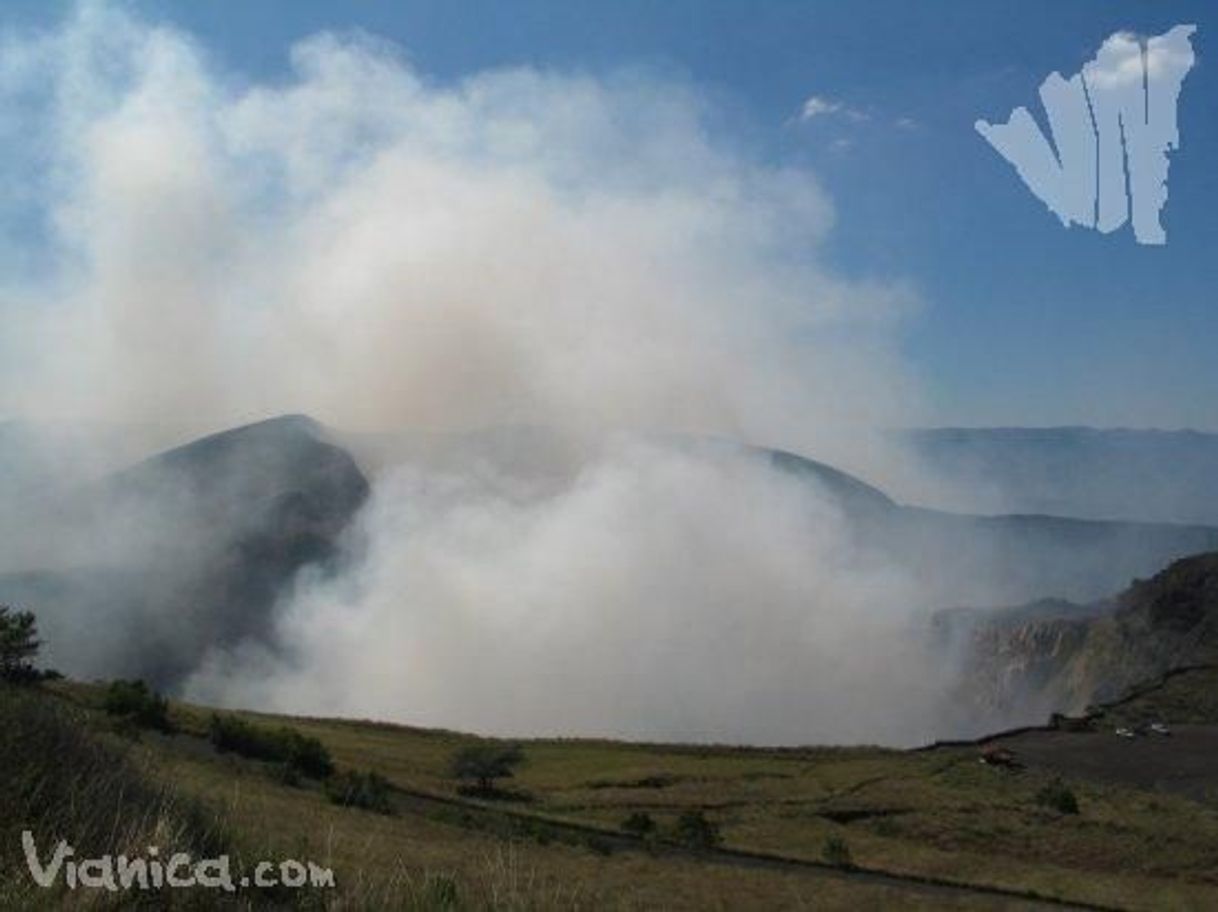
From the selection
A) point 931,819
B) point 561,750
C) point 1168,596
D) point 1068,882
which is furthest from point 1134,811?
point 1168,596

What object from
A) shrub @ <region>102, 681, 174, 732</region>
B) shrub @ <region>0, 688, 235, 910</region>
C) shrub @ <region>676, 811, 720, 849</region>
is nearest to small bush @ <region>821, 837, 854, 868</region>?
shrub @ <region>676, 811, 720, 849</region>

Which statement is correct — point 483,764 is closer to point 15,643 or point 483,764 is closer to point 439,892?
point 15,643

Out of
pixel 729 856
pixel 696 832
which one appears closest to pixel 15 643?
pixel 696 832

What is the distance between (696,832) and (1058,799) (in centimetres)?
3039

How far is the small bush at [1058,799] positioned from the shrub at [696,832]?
25555 mm

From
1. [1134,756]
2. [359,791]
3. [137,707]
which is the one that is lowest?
[359,791]

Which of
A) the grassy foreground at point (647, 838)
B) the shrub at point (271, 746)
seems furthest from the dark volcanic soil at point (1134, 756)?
the shrub at point (271, 746)

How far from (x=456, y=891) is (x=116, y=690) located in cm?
7351

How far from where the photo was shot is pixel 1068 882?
53812 mm

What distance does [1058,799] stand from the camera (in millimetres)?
77125

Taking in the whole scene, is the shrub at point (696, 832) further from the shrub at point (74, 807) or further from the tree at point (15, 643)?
the shrub at point (74, 807)

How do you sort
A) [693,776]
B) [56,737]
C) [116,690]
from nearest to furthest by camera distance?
[56,737]
[116,690]
[693,776]

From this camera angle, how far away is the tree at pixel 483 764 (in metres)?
95.4

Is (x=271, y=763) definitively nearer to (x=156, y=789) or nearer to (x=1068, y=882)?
(x=1068, y=882)
